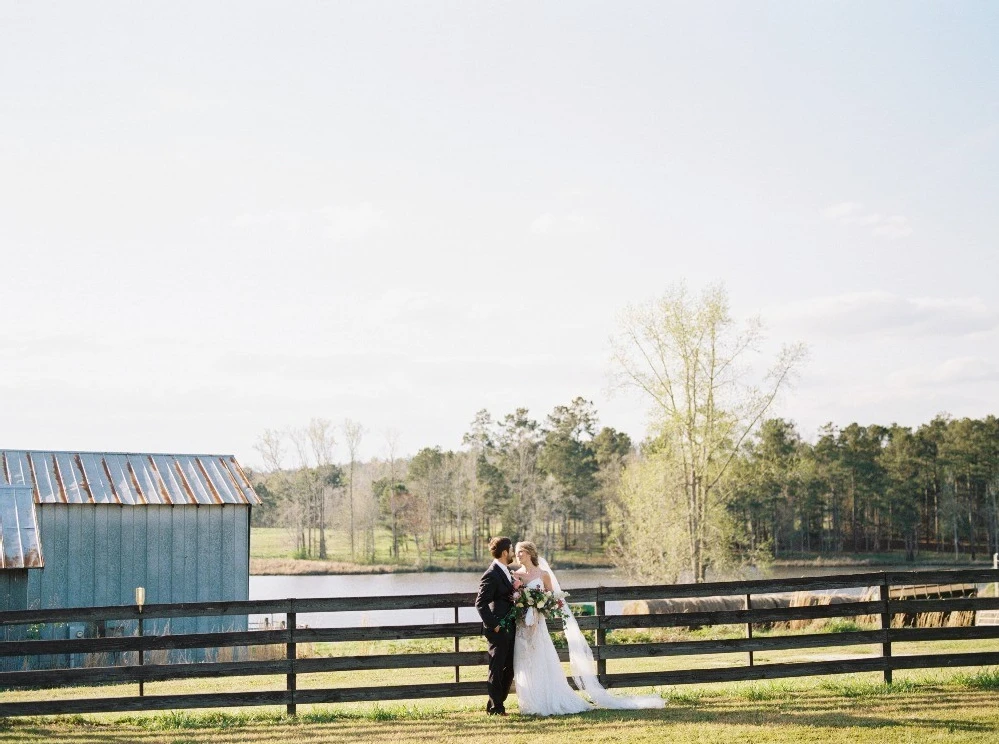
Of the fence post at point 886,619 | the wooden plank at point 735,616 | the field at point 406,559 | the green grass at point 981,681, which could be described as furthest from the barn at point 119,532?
the field at point 406,559

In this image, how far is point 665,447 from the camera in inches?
1377

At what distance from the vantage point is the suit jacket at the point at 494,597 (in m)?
10.3

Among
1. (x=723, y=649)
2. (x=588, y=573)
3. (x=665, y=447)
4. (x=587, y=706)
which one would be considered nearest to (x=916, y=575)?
(x=723, y=649)

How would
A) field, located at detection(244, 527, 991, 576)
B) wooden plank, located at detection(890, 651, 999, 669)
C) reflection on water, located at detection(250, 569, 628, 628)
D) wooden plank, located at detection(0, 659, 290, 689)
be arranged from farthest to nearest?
field, located at detection(244, 527, 991, 576) < reflection on water, located at detection(250, 569, 628, 628) < wooden plank, located at detection(890, 651, 999, 669) < wooden plank, located at detection(0, 659, 290, 689)

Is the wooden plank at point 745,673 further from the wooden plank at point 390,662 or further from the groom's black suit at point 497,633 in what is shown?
the wooden plank at point 390,662

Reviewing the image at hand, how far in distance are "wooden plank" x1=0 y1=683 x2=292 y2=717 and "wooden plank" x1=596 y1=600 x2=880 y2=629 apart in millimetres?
3715

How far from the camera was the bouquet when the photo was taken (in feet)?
33.8

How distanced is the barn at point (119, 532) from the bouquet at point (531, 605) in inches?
443

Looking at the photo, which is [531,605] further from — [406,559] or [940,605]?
[406,559]

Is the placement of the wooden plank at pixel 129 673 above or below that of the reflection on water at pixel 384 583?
above

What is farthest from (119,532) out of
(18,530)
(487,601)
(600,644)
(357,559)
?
(357,559)

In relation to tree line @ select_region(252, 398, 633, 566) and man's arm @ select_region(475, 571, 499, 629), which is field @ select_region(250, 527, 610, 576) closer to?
tree line @ select_region(252, 398, 633, 566)

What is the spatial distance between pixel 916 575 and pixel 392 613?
2460cm

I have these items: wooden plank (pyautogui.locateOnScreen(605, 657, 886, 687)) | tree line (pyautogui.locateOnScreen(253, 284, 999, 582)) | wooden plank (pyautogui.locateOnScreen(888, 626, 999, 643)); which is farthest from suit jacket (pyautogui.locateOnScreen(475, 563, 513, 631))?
tree line (pyautogui.locateOnScreen(253, 284, 999, 582))
